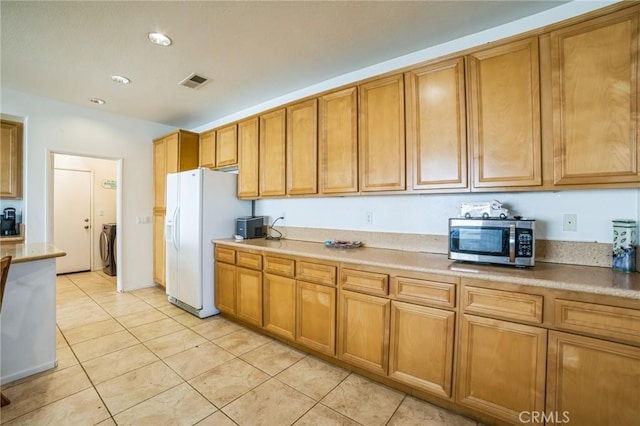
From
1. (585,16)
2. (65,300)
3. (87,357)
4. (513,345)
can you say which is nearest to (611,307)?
(513,345)

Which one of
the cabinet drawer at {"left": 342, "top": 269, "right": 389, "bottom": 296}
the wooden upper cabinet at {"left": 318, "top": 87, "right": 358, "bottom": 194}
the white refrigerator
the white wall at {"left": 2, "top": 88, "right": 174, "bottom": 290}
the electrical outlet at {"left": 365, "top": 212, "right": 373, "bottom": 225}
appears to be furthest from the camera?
the white wall at {"left": 2, "top": 88, "right": 174, "bottom": 290}

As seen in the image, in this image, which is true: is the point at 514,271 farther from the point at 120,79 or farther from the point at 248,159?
the point at 120,79

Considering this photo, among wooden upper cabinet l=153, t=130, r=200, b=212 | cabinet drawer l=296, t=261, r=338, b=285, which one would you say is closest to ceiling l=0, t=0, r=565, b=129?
wooden upper cabinet l=153, t=130, r=200, b=212

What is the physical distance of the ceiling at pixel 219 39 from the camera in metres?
1.87

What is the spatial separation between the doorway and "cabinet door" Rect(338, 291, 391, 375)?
468 cm

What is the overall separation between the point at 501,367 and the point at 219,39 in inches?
119

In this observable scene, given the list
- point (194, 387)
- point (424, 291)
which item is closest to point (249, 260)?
point (194, 387)

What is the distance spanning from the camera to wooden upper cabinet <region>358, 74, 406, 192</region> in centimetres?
217

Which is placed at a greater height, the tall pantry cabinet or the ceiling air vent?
the ceiling air vent

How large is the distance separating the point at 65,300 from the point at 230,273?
2647 mm

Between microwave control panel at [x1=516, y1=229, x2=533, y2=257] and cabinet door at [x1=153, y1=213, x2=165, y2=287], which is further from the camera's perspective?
cabinet door at [x1=153, y1=213, x2=165, y2=287]

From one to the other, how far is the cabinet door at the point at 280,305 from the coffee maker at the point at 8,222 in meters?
3.64

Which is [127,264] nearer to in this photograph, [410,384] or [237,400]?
[237,400]

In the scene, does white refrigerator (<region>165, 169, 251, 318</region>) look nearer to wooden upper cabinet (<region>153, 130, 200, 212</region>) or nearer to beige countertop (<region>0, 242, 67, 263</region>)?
wooden upper cabinet (<region>153, 130, 200, 212</region>)
